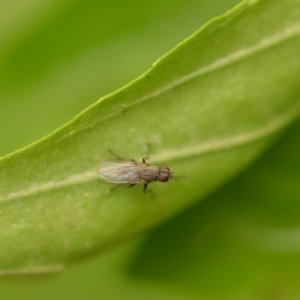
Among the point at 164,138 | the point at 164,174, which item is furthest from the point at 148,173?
the point at 164,138


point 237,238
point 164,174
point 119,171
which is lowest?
point 237,238

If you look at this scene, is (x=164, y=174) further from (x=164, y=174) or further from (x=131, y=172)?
(x=131, y=172)

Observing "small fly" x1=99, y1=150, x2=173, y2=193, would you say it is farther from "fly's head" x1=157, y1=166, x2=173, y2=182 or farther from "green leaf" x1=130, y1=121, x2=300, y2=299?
"green leaf" x1=130, y1=121, x2=300, y2=299

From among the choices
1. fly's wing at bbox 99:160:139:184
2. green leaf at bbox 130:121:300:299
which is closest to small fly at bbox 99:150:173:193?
fly's wing at bbox 99:160:139:184

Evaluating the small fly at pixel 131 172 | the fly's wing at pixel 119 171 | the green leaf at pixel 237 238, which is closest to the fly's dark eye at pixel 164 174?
the small fly at pixel 131 172

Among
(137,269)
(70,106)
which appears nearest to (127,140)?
(70,106)

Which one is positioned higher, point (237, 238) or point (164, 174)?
point (164, 174)
